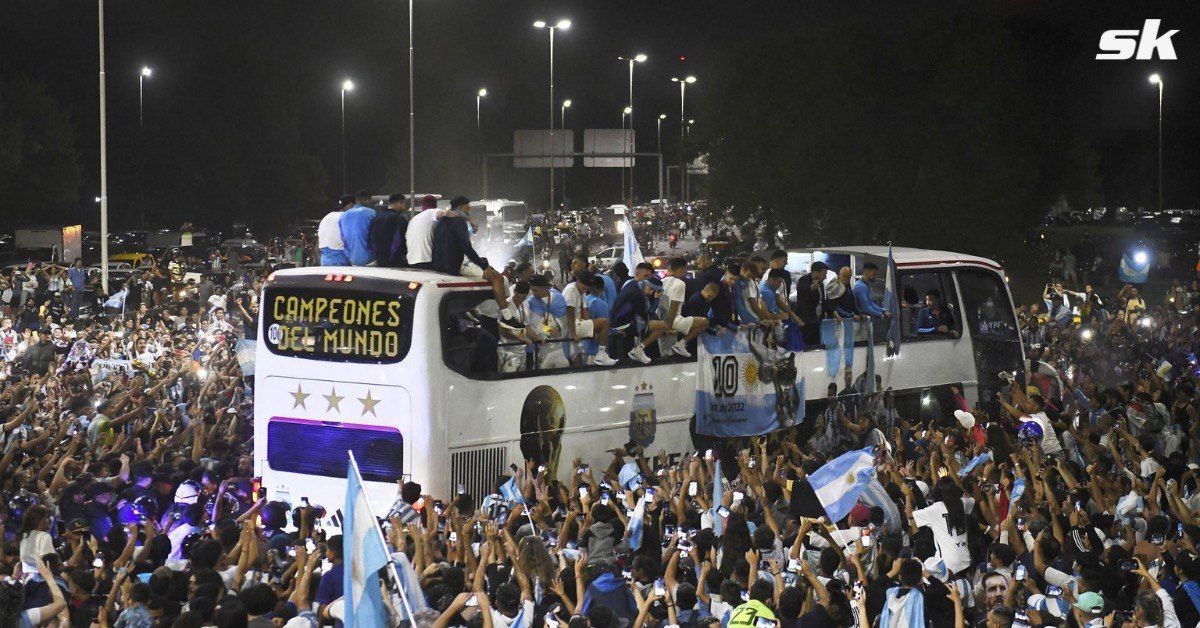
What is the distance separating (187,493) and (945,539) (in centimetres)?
547

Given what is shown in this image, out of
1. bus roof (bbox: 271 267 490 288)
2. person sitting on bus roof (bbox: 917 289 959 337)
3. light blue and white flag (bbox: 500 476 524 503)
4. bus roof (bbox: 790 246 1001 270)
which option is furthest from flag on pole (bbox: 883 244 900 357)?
light blue and white flag (bbox: 500 476 524 503)

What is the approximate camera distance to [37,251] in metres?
46.8

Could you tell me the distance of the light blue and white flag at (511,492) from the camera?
11.4 metres

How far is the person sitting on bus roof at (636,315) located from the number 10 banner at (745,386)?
0.59 m

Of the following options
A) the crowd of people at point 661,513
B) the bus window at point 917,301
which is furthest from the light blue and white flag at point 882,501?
the bus window at point 917,301

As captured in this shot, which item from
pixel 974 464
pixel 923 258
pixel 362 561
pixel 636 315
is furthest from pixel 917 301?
pixel 362 561

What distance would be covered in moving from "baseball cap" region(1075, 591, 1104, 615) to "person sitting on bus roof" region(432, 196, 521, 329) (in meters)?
5.78

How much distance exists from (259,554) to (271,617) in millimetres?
1244

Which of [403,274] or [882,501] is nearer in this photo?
[882,501]

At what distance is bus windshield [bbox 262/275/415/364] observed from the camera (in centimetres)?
1210

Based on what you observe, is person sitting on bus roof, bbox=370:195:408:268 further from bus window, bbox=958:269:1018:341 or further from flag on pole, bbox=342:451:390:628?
flag on pole, bbox=342:451:390:628

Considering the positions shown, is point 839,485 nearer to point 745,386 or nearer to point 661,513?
point 661,513

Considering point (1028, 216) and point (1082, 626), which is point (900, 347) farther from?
point (1028, 216)

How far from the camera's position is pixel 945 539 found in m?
9.63
